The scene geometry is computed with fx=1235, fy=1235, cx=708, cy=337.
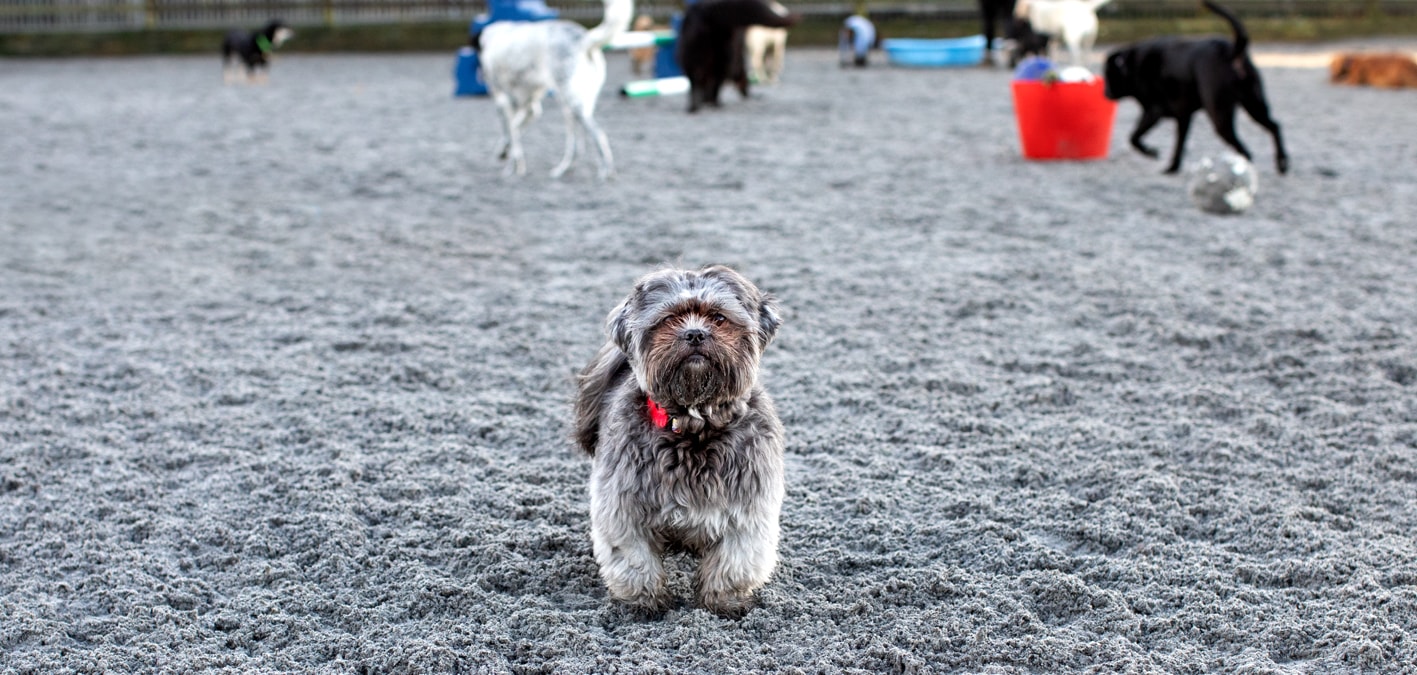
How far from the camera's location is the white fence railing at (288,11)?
2209 centimetres

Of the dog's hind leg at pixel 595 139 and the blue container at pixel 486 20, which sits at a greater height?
the blue container at pixel 486 20

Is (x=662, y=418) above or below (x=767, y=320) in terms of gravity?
below

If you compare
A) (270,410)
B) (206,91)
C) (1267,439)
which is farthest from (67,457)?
(206,91)

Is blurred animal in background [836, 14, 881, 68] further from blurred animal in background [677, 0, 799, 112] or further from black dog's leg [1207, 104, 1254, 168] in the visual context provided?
black dog's leg [1207, 104, 1254, 168]

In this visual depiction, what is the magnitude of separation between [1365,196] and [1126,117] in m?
4.14

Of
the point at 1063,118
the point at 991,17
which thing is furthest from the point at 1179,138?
the point at 991,17

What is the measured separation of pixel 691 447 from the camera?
2.94 metres

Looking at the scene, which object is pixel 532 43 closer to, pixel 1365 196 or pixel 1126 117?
pixel 1365 196

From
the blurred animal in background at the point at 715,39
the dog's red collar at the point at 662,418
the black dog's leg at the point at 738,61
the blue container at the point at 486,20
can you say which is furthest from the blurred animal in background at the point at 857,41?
the dog's red collar at the point at 662,418

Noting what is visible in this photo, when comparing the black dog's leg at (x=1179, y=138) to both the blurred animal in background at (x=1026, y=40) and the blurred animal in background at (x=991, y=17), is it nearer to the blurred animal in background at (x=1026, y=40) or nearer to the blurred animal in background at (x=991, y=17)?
the blurred animal in background at (x=1026, y=40)

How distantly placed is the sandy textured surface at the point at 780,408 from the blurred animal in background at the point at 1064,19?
5690 millimetres

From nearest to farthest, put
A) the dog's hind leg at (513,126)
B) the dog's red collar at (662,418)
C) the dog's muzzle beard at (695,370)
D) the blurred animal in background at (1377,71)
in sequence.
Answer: the dog's muzzle beard at (695,370), the dog's red collar at (662,418), the dog's hind leg at (513,126), the blurred animal in background at (1377,71)

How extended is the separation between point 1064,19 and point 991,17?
1.99 m

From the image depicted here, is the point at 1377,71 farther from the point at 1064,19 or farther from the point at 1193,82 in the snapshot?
the point at 1193,82
